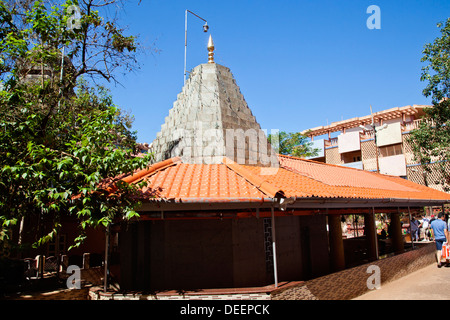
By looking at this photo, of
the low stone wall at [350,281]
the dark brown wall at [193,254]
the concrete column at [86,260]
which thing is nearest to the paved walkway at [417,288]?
the low stone wall at [350,281]

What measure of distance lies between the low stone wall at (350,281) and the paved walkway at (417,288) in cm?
23

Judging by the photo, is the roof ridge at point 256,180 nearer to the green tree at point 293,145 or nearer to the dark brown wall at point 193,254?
the dark brown wall at point 193,254

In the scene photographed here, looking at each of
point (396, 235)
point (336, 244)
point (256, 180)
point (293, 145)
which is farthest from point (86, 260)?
point (293, 145)

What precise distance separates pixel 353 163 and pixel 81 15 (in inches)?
1265

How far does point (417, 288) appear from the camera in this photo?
29.9 feet

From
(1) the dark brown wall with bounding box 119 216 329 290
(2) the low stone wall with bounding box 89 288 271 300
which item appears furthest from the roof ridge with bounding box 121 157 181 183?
(2) the low stone wall with bounding box 89 288 271 300

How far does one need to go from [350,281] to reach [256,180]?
3.95 m

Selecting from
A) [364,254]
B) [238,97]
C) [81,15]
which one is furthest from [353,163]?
[81,15]

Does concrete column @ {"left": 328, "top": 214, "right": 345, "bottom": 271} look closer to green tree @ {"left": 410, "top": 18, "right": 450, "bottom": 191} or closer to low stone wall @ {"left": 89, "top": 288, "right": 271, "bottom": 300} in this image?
low stone wall @ {"left": 89, "top": 288, "right": 271, "bottom": 300}

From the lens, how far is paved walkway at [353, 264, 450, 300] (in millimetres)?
8180

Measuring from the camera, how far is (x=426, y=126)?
19.4 meters

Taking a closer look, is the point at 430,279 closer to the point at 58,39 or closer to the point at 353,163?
the point at 58,39

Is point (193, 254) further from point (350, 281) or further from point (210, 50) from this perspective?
point (210, 50)

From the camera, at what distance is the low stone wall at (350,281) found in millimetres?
6641
